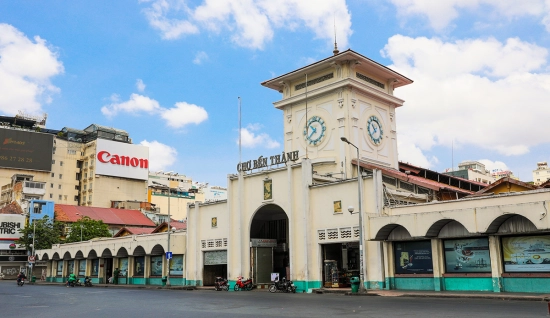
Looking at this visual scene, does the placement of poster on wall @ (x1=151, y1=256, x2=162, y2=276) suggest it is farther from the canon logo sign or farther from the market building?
the canon logo sign

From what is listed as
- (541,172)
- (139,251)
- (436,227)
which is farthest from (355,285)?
(541,172)

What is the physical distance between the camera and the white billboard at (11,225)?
267 ft

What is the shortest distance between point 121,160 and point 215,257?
8069cm

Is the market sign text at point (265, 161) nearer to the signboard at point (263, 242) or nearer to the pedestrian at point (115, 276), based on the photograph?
the signboard at point (263, 242)

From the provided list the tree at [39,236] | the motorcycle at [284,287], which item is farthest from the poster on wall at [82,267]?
the motorcycle at [284,287]

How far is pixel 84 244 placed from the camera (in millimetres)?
63156

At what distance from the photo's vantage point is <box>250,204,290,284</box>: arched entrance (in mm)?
41219

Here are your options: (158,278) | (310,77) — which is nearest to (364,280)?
(310,77)

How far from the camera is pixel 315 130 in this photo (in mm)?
46438

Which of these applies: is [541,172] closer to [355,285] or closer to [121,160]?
[121,160]

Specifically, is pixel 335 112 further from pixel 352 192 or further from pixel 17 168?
pixel 17 168

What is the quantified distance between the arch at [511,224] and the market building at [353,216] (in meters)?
0.05

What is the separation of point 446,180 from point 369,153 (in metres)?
10.2

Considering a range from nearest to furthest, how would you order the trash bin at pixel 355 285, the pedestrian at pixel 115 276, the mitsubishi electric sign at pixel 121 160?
the trash bin at pixel 355 285
the pedestrian at pixel 115 276
the mitsubishi electric sign at pixel 121 160
